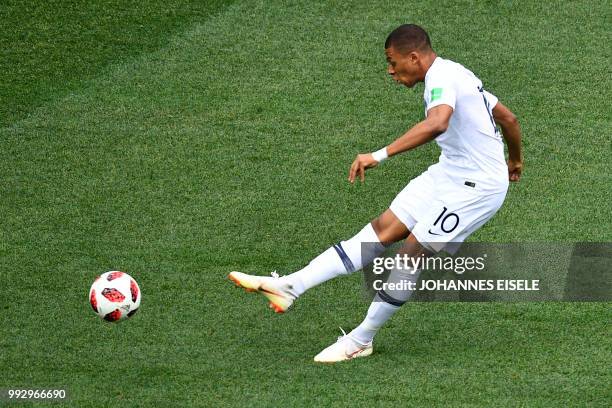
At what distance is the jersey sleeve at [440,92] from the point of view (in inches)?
286

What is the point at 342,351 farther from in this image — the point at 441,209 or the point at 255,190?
the point at 255,190

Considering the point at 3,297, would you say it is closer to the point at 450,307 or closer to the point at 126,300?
the point at 126,300

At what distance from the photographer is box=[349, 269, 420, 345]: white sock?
7.67 m

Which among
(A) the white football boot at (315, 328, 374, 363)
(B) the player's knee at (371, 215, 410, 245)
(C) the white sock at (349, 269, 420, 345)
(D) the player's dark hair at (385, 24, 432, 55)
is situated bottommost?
(A) the white football boot at (315, 328, 374, 363)

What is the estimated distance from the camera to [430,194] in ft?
25.4

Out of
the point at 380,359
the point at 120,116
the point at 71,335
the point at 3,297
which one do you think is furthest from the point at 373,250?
the point at 120,116

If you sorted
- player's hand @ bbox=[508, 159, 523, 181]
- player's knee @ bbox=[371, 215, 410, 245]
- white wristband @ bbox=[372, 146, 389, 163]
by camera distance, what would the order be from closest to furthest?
white wristband @ bbox=[372, 146, 389, 163]
player's knee @ bbox=[371, 215, 410, 245]
player's hand @ bbox=[508, 159, 523, 181]

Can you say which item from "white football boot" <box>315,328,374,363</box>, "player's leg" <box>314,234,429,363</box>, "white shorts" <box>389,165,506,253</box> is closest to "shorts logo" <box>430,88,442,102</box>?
"white shorts" <box>389,165,506,253</box>

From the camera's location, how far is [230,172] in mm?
10594

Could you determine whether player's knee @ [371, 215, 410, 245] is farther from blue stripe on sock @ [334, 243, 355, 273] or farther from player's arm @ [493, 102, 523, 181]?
player's arm @ [493, 102, 523, 181]

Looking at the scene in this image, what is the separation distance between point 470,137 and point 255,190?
3.08 meters

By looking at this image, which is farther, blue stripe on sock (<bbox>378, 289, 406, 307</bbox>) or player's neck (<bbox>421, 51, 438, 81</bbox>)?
blue stripe on sock (<bbox>378, 289, 406, 307</bbox>)

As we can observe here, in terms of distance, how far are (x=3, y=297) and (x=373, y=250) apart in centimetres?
279

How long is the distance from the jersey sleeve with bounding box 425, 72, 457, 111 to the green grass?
5.46 feet
